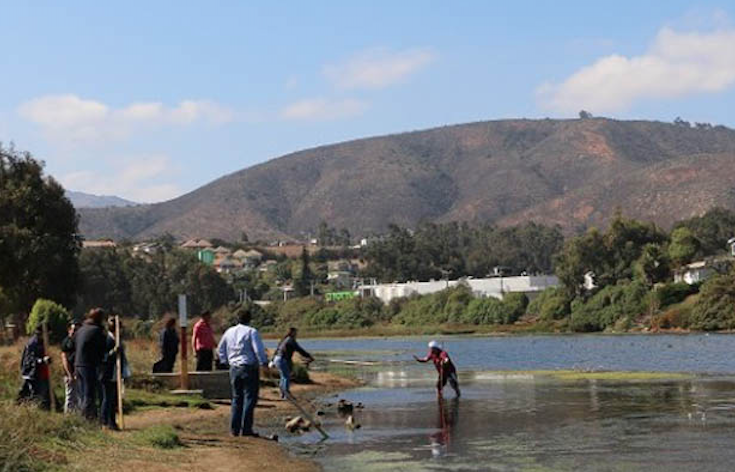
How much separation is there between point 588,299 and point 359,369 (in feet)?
293

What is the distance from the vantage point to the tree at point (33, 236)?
59.2m

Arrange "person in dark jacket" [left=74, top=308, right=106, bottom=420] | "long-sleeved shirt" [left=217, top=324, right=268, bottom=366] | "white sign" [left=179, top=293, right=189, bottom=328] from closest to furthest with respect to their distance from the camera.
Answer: "long-sleeved shirt" [left=217, top=324, right=268, bottom=366] → "person in dark jacket" [left=74, top=308, right=106, bottom=420] → "white sign" [left=179, top=293, right=189, bottom=328]

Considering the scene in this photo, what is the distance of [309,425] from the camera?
2223cm

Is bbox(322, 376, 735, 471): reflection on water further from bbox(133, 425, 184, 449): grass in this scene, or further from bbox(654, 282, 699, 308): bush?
bbox(654, 282, 699, 308): bush

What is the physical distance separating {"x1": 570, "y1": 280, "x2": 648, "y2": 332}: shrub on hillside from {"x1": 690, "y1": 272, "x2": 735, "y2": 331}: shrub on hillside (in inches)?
404

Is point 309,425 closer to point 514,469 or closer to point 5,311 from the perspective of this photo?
point 514,469

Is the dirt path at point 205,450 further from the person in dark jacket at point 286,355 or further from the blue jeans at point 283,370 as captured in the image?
the person in dark jacket at point 286,355

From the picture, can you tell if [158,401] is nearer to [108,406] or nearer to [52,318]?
[108,406]

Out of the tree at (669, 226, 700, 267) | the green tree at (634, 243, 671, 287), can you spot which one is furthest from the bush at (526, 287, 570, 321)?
the tree at (669, 226, 700, 267)

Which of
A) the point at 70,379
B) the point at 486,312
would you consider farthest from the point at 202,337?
the point at 486,312

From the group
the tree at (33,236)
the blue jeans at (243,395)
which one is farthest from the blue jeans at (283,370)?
the tree at (33,236)

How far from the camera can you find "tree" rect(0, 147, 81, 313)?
5919 centimetres

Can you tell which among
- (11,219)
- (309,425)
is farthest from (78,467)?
(11,219)

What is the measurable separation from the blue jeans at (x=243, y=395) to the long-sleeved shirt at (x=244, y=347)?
4.9 inches
